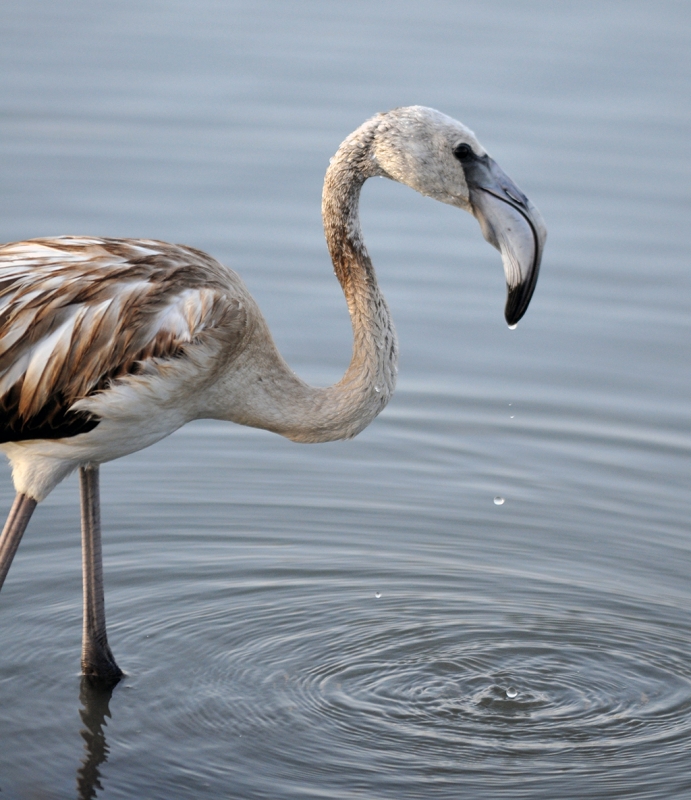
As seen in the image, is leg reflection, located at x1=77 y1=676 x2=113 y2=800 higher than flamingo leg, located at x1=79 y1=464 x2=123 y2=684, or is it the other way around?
flamingo leg, located at x1=79 y1=464 x2=123 y2=684

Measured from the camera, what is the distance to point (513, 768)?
6031 mm

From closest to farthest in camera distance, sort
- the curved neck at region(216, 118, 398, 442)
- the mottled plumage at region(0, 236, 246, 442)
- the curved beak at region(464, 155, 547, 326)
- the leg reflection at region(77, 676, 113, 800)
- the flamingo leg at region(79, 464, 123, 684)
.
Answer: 1. the leg reflection at region(77, 676, 113, 800)
2. the mottled plumage at region(0, 236, 246, 442)
3. the curved beak at region(464, 155, 547, 326)
4. the curved neck at region(216, 118, 398, 442)
5. the flamingo leg at region(79, 464, 123, 684)

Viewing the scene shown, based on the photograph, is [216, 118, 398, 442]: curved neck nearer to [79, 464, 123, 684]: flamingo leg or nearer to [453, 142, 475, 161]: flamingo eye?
[453, 142, 475, 161]: flamingo eye

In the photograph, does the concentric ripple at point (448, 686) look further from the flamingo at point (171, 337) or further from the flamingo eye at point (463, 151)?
the flamingo eye at point (463, 151)

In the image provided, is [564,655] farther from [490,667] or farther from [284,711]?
[284,711]

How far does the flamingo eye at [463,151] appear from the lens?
20.3 ft

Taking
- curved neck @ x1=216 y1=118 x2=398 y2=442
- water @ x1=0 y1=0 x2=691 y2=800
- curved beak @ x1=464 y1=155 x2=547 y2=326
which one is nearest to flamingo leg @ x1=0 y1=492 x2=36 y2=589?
water @ x1=0 y1=0 x2=691 y2=800

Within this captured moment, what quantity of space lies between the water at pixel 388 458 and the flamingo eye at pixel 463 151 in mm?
2151

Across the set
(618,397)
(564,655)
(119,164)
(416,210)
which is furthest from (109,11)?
(564,655)

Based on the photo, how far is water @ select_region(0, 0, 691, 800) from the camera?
6.24 m

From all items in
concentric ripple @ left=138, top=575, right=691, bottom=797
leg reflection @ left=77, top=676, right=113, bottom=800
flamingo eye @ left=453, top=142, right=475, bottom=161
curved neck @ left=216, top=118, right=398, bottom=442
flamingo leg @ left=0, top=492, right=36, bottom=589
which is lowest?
leg reflection @ left=77, top=676, right=113, bottom=800

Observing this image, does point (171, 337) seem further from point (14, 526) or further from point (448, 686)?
point (448, 686)

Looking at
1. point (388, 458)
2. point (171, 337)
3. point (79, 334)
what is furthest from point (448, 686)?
point (388, 458)

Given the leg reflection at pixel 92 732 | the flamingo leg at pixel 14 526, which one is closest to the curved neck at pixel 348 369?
the flamingo leg at pixel 14 526
